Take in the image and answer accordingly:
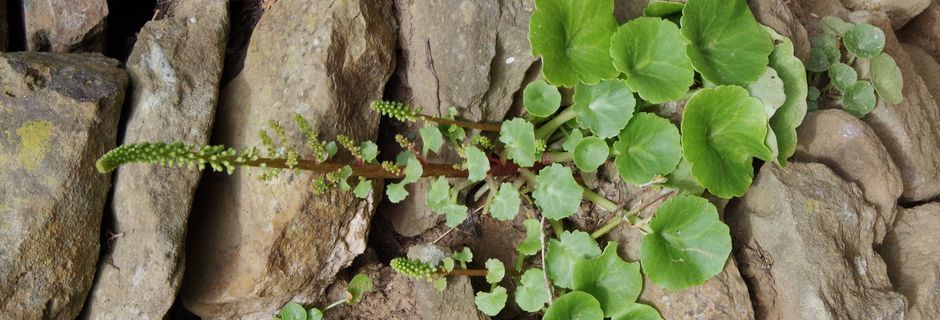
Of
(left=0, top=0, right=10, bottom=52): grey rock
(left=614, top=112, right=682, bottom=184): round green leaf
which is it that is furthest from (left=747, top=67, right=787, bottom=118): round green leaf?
(left=0, top=0, right=10, bottom=52): grey rock

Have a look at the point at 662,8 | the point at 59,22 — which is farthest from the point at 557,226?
the point at 59,22

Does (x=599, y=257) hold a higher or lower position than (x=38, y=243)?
lower

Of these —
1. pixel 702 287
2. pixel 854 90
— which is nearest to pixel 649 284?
pixel 702 287

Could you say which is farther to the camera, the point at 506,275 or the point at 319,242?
the point at 506,275

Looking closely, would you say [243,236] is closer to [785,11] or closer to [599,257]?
[599,257]

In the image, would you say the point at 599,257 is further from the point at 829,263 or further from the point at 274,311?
the point at 274,311

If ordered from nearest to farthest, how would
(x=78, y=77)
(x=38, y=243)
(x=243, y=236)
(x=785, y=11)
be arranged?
(x=38, y=243), (x=78, y=77), (x=243, y=236), (x=785, y=11)

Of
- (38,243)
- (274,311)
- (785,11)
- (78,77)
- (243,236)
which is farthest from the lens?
(785,11)

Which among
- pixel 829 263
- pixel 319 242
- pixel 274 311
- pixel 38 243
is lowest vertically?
pixel 829 263

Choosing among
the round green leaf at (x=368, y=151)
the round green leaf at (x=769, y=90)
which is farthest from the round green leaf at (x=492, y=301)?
the round green leaf at (x=769, y=90)
